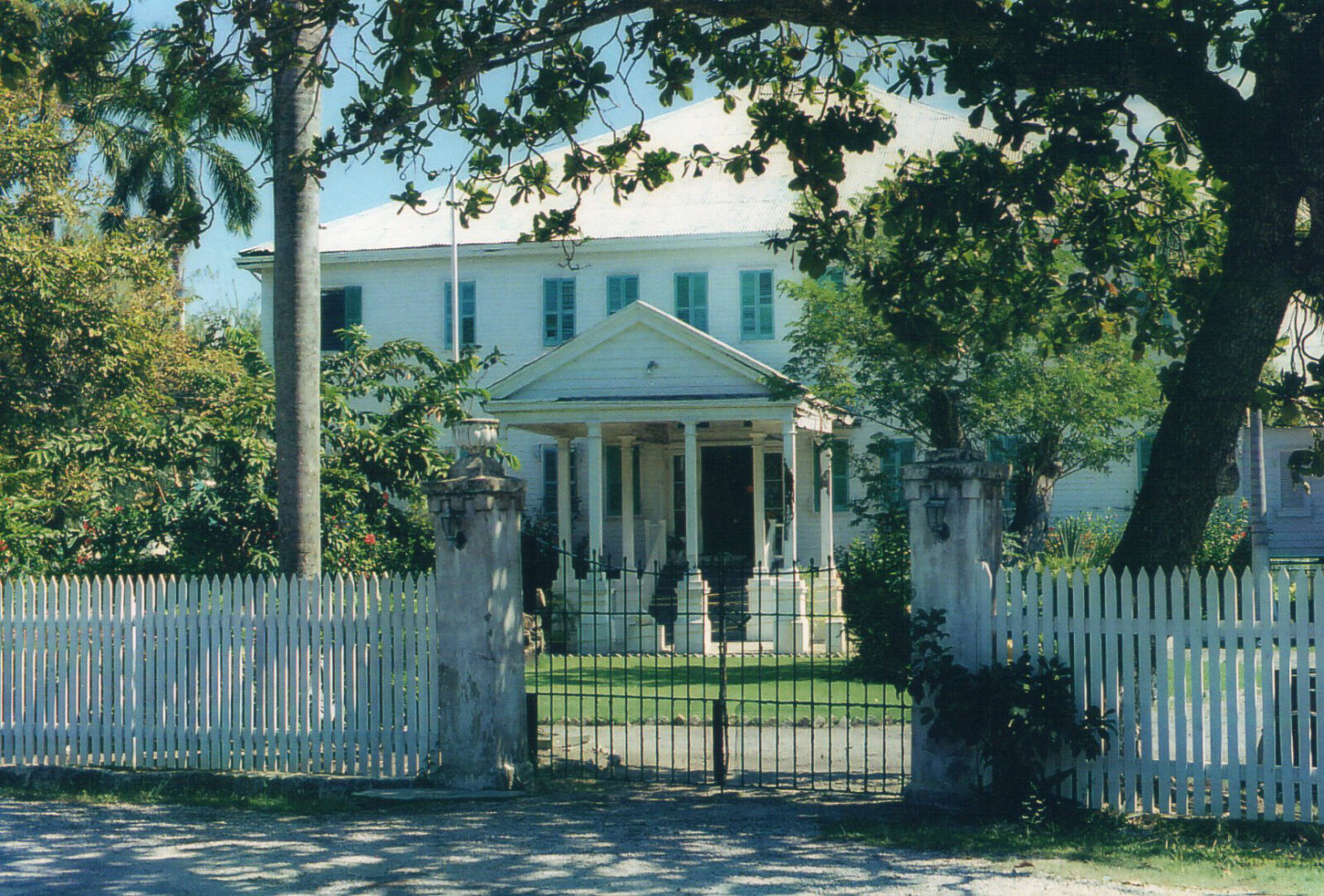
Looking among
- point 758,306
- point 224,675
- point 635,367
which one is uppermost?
point 758,306

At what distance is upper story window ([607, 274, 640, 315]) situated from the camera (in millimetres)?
22781

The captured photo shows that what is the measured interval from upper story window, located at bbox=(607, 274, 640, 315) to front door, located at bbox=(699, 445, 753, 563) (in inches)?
118

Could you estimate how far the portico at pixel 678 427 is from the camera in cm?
1816

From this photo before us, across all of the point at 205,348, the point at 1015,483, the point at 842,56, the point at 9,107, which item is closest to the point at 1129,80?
the point at 842,56

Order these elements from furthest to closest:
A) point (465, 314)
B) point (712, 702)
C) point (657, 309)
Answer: point (465, 314) → point (657, 309) → point (712, 702)

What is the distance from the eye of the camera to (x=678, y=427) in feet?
72.2

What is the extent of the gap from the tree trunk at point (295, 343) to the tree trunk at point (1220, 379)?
6.09 meters

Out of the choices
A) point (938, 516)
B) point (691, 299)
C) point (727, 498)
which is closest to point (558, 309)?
point (691, 299)

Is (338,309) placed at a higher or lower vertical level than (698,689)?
higher

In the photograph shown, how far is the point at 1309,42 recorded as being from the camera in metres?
8.44

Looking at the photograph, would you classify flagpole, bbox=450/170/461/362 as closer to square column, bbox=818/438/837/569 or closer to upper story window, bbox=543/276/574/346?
upper story window, bbox=543/276/574/346

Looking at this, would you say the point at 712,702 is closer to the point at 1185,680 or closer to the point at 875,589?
the point at 1185,680

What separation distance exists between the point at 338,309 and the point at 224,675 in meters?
15.0

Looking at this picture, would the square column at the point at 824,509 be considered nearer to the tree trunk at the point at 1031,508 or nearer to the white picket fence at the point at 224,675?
the tree trunk at the point at 1031,508
